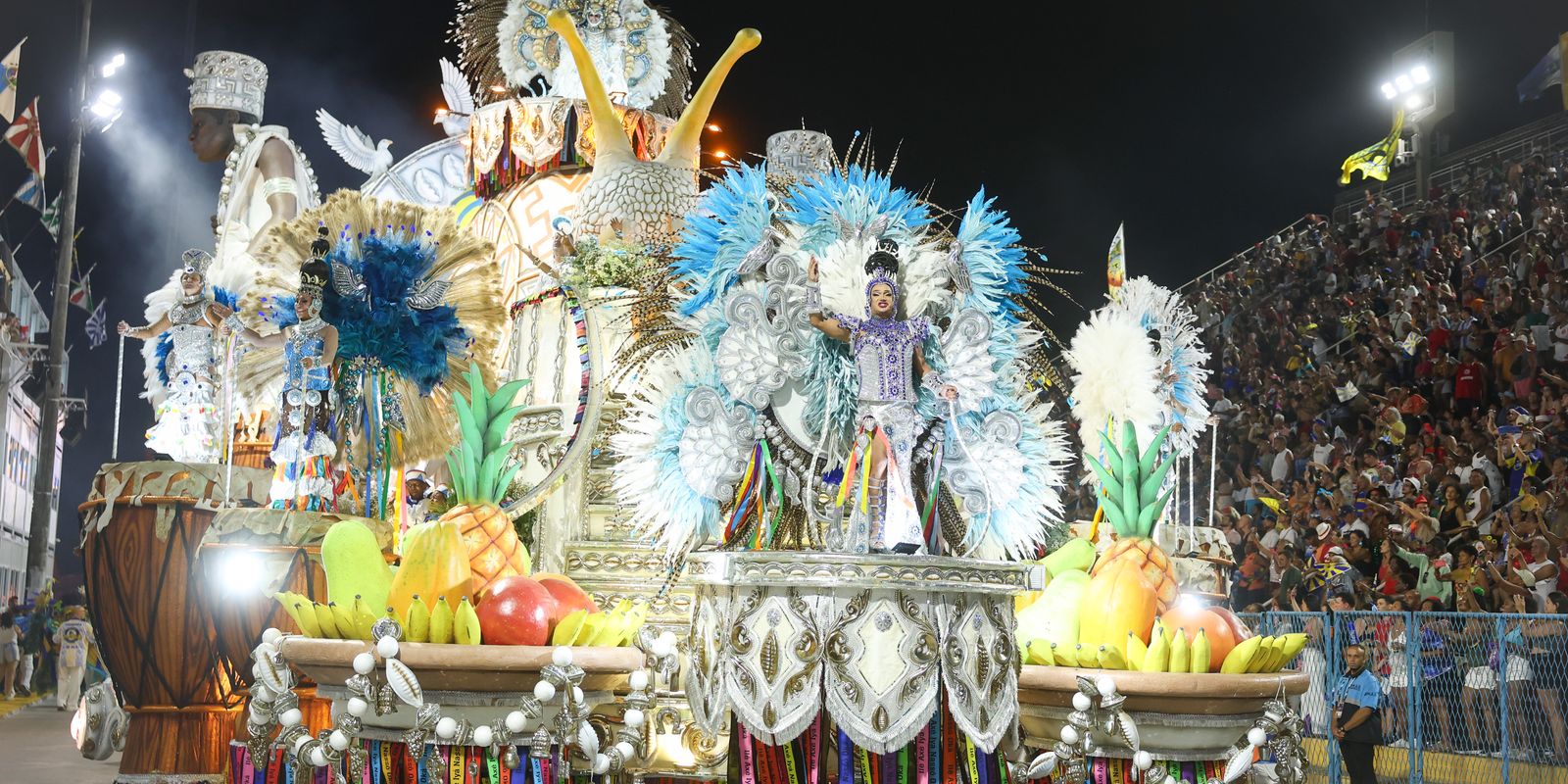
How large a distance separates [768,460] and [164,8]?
1021cm

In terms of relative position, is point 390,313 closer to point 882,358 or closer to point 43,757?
point 882,358

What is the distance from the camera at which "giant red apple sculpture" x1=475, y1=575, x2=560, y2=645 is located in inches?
173

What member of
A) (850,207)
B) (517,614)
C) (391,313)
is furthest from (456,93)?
(517,614)

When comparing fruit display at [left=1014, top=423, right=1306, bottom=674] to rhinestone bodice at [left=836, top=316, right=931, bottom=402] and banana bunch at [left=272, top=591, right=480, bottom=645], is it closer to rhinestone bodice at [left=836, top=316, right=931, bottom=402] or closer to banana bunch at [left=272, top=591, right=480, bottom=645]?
rhinestone bodice at [left=836, top=316, right=931, bottom=402]

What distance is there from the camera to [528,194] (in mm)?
8250

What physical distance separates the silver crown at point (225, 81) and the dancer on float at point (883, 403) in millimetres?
5765

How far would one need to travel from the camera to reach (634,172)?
7.15 m

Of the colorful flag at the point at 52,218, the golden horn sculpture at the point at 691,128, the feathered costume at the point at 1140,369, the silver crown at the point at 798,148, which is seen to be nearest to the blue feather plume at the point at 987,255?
the feathered costume at the point at 1140,369

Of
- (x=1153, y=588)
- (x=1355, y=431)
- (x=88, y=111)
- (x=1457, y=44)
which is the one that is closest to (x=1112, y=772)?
(x=1153, y=588)

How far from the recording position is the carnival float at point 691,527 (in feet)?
13.9

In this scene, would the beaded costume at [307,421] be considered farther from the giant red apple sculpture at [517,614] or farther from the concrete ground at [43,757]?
the concrete ground at [43,757]

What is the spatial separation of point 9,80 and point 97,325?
3.73 metres

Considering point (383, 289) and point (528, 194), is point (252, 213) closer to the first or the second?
point (528, 194)

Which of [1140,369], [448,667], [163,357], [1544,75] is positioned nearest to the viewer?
[448,667]
